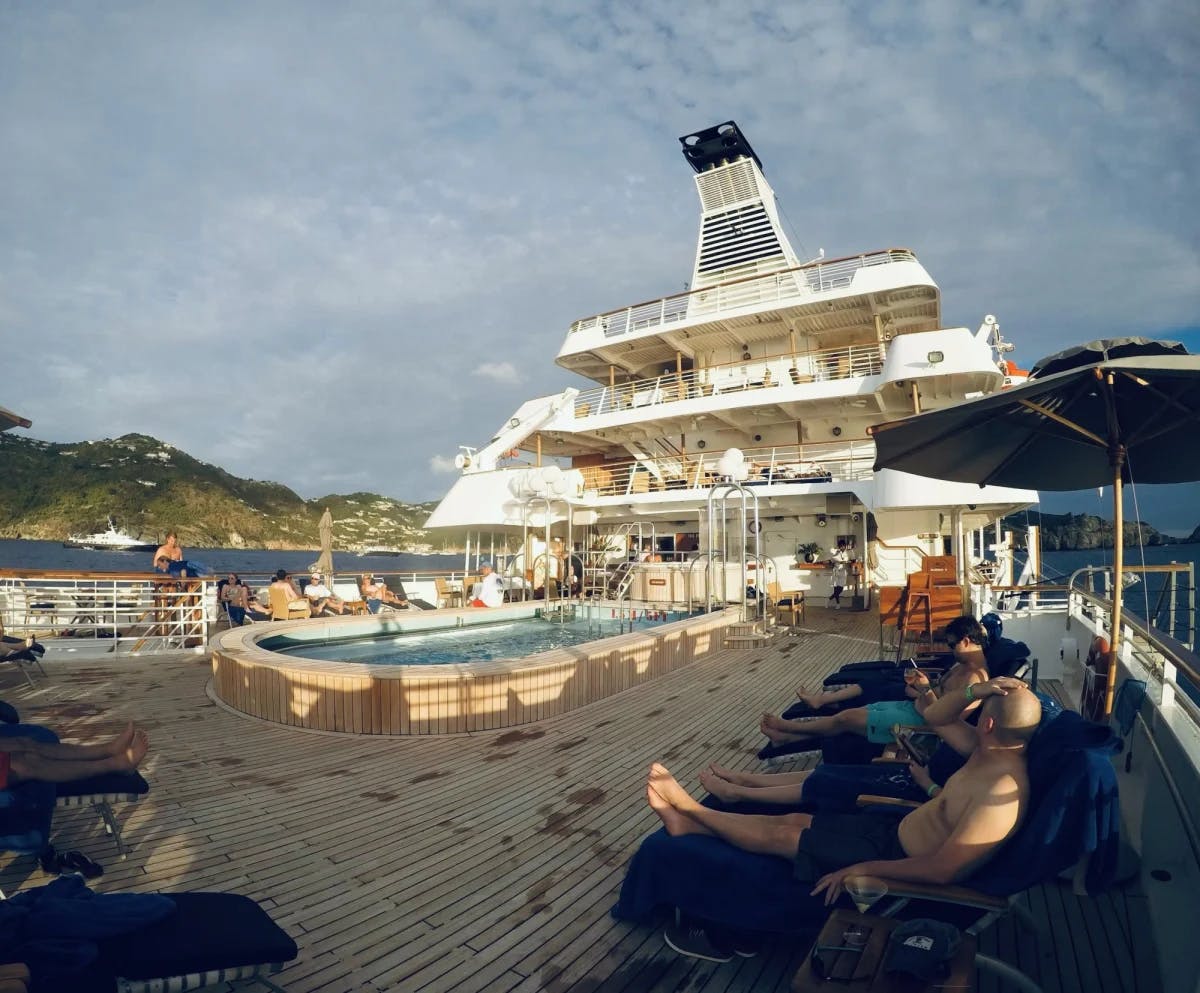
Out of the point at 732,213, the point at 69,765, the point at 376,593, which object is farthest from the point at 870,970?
the point at 732,213

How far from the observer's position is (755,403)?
544 inches

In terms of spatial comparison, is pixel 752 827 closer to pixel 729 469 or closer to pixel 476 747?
pixel 476 747

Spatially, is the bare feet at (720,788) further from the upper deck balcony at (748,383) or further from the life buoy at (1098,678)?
the upper deck balcony at (748,383)

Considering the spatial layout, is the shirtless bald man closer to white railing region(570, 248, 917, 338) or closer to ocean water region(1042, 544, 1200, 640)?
ocean water region(1042, 544, 1200, 640)

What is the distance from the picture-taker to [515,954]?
2.28 m

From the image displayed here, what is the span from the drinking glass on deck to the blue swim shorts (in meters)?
1.71

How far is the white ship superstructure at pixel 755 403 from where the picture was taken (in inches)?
500

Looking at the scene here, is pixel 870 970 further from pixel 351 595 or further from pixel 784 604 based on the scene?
pixel 351 595

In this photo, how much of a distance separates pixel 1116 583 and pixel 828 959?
2590mm

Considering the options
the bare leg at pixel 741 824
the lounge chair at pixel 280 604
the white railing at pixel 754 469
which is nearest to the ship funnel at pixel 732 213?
the white railing at pixel 754 469

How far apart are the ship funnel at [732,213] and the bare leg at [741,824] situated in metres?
17.2

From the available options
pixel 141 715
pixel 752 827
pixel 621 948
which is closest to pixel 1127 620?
pixel 752 827

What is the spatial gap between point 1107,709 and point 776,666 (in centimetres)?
427

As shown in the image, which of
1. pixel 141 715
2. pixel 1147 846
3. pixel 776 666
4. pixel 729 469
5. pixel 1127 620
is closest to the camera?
pixel 1147 846
